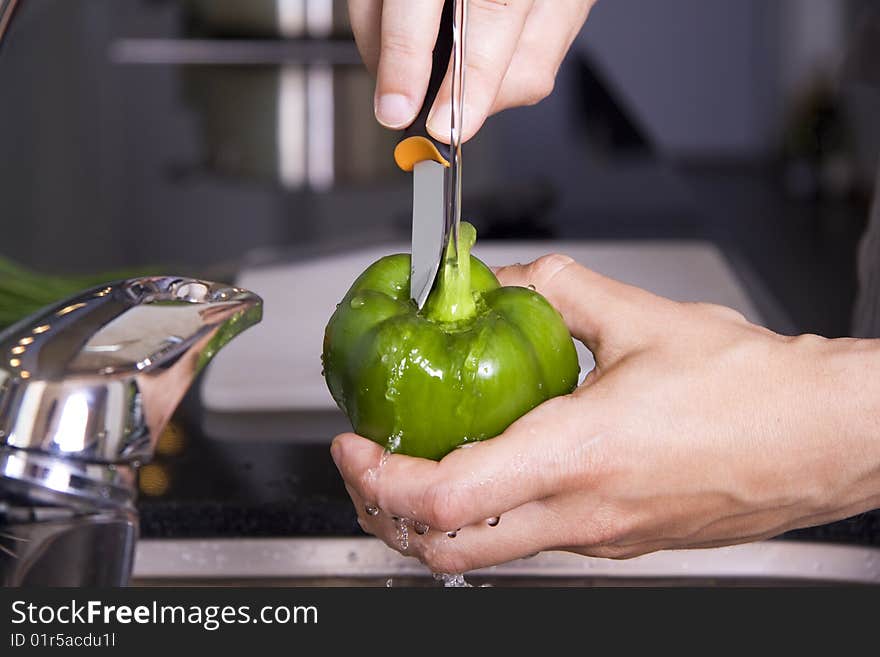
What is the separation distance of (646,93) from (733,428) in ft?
21.0

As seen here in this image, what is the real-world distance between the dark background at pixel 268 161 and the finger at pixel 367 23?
62 centimetres

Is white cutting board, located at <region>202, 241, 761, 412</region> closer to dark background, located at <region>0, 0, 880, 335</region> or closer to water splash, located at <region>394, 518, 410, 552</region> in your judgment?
dark background, located at <region>0, 0, 880, 335</region>

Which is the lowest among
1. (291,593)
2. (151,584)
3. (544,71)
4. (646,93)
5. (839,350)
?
(646,93)

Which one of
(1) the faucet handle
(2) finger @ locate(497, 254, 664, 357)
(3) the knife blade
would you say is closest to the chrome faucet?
(1) the faucet handle

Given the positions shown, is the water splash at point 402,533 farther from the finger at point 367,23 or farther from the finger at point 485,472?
the finger at point 367,23

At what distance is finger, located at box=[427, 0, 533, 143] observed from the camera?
82 centimetres

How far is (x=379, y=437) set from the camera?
2.40 feet

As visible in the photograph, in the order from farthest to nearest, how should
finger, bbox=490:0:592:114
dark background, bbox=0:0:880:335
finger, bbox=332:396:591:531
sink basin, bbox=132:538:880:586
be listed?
dark background, bbox=0:0:880:335
finger, bbox=490:0:592:114
sink basin, bbox=132:538:880:586
finger, bbox=332:396:591:531

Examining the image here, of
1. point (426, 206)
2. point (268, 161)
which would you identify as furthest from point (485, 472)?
point (268, 161)

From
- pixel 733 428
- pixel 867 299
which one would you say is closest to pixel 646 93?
pixel 867 299

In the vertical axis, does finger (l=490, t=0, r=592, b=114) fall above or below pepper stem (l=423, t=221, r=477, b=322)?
above

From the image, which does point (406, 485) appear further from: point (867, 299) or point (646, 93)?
point (646, 93)

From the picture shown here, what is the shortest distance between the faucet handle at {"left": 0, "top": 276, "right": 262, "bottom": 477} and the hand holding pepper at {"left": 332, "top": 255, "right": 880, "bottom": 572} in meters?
0.11

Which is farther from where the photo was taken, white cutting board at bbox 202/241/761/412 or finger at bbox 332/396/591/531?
white cutting board at bbox 202/241/761/412
